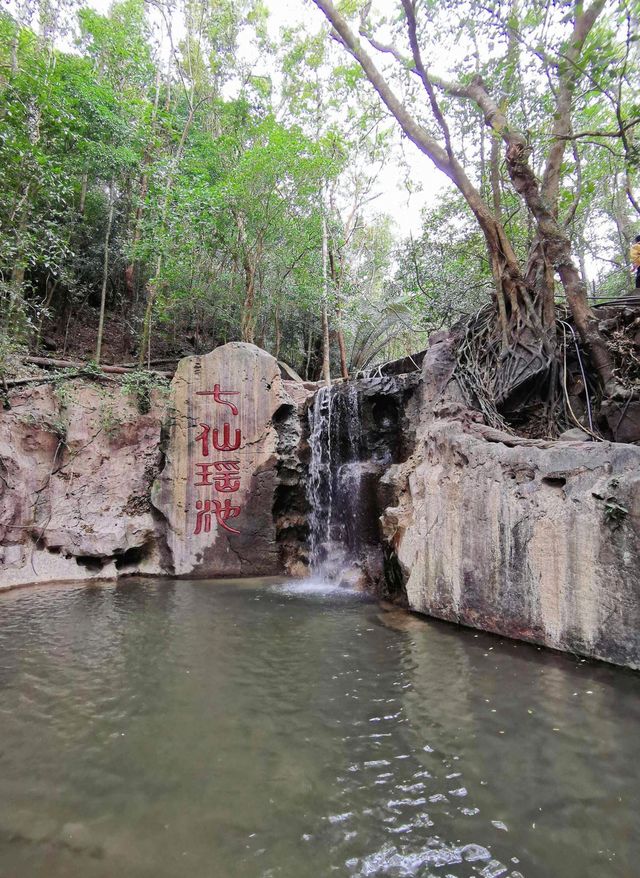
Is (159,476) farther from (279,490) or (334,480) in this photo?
(334,480)

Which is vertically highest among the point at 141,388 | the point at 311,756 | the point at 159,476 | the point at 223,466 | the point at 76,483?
the point at 141,388

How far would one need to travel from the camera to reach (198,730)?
290 cm

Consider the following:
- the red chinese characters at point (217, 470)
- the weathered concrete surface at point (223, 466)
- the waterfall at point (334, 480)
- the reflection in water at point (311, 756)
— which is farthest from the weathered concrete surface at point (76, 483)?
the reflection in water at point (311, 756)

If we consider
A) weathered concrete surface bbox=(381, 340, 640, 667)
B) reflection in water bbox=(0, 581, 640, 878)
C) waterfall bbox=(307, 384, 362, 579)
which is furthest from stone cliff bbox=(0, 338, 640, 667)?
reflection in water bbox=(0, 581, 640, 878)

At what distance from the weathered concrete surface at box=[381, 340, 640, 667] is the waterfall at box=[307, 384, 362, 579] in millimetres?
1493

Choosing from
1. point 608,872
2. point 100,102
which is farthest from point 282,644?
point 100,102

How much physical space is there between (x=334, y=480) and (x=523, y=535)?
365 cm

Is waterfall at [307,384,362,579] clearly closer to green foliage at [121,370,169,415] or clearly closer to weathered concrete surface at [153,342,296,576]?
weathered concrete surface at [153,342,296,576]

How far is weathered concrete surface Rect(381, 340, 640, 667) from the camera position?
3750mm

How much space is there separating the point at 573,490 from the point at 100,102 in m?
11.3

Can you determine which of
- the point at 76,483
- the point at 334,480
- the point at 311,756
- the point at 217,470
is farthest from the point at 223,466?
the point at 311,756

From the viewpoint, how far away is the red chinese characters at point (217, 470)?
24.4ft

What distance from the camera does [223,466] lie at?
7590mm

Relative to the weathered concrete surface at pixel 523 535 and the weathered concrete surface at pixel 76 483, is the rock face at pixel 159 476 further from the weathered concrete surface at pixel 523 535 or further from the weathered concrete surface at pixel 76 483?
the weathered concrete surface at pixel 523 535
